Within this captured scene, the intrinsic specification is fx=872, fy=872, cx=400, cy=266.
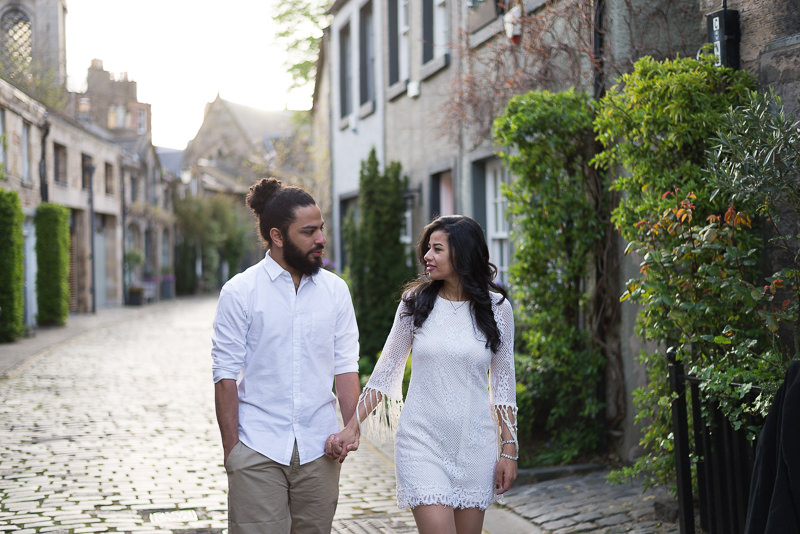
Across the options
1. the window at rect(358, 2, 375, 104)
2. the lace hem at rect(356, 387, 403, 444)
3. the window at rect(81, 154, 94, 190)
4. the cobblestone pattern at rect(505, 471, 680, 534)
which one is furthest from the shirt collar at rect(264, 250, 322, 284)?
the window at rect(81, 154, 94, 190)

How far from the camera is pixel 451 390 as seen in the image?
3490 mm

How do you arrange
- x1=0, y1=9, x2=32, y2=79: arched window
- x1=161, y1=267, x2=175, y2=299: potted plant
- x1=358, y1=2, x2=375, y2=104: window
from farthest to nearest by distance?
x1=161, y1=267, x2=175, y2=299: potted plant
x1=0, y1=9, x2=32, y2=79: arched window
x1=358, y1=2, x2=375, y2=104: window

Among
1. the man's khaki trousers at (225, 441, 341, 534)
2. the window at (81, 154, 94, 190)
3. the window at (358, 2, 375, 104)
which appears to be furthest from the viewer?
the window at (81, 154, 94, 190)

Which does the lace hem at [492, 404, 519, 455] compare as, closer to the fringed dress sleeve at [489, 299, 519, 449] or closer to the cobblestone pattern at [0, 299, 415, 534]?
the fringed dress sleeve at [489, 299, 519, 449]

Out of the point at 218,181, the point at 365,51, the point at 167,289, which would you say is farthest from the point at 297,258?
the point at 218,181

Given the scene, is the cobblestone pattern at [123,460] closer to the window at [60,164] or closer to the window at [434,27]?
the window at [434,27]

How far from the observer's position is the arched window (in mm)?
27942

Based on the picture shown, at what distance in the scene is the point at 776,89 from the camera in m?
4.75

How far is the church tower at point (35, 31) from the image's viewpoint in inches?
1153

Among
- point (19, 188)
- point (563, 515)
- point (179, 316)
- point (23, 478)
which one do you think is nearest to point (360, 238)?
point (23, 478)

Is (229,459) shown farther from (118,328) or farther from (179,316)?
(179,316)

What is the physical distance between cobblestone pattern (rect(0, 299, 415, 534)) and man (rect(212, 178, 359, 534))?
7.33ft

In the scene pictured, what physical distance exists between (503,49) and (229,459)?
6.16m

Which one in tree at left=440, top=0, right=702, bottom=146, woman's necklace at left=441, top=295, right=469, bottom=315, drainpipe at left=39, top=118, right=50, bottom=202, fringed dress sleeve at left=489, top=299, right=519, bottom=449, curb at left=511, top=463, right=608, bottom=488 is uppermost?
drainpipe at left=39, top=118, right=50, bottom=202
